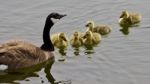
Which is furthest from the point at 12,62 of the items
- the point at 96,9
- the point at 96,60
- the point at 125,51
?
the point at 96,9

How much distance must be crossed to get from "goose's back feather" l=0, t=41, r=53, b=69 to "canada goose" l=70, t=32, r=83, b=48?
1.01 m

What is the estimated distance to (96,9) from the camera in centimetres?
1412

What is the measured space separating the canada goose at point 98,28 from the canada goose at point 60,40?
933mm

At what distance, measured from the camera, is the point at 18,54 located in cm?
1091

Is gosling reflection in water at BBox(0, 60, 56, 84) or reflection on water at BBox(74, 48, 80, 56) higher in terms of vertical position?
reflection on water at BBox(74, 48, 80, 56)

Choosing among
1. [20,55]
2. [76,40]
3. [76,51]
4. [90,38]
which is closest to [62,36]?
[76,40]

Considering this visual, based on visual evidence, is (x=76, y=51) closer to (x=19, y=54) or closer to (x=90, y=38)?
(x=90, y=38)

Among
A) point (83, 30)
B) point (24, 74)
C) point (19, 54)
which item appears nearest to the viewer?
point (24, 74)

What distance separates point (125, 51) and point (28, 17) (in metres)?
3.16

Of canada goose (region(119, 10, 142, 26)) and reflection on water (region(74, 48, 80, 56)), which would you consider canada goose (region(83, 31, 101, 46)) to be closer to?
reflection on water (region(74, 48, 80, 56))

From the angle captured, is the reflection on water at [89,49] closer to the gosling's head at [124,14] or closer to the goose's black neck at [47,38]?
the goose's black neck at [47,38]

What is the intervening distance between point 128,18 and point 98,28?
1005mm

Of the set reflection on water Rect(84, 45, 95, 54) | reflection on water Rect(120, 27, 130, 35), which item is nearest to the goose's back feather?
reflection on water Rect(84, 45, 95, 54)

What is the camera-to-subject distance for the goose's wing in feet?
35.3
